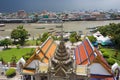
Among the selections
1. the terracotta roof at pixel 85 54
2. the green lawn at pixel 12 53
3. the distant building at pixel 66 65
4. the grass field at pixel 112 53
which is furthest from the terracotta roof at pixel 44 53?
the grass field at pixel 112 53

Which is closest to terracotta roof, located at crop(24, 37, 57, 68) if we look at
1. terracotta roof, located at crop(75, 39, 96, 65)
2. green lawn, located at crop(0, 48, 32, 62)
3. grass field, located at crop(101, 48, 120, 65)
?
terracotta roof, located at crop(75, 39, 96, 65)

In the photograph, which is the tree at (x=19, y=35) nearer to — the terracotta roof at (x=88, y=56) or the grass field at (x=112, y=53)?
the grass field at (x=112, y=53)

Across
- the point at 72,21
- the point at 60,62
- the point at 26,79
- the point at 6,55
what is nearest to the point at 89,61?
the point at 60,62

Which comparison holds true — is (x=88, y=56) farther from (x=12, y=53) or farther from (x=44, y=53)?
(x=12, y=53)

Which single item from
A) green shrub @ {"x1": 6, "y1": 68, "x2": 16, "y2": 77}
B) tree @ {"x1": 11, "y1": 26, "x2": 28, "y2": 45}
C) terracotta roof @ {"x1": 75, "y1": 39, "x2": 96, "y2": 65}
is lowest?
green shrub @ {"x1": 6, "y1": 68, "x2": 16, "y2": 77}

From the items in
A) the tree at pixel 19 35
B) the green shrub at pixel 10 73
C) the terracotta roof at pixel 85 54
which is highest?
the terracotta roof at pixel 85 54

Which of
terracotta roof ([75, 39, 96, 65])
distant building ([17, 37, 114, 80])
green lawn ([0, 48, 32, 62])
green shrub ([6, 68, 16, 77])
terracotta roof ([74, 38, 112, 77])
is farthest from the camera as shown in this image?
green lawn ([0, 48, 32, 62])

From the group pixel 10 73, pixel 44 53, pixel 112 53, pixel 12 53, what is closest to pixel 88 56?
pixel 44 53

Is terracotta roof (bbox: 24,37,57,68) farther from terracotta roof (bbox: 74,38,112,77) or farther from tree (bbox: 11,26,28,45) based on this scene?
tree (bbox: 11,26,28,45)

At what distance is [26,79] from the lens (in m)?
29.0

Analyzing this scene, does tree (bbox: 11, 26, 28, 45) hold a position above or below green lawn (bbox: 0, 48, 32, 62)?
above

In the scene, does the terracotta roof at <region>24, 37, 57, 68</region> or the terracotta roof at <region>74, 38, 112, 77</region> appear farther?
the terracotta roof at <region>24, 37, 57, 68</region>

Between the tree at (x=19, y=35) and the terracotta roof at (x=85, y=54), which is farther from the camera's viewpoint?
the tree at (x=19, y=35)

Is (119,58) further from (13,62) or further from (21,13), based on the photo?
(21,13)
